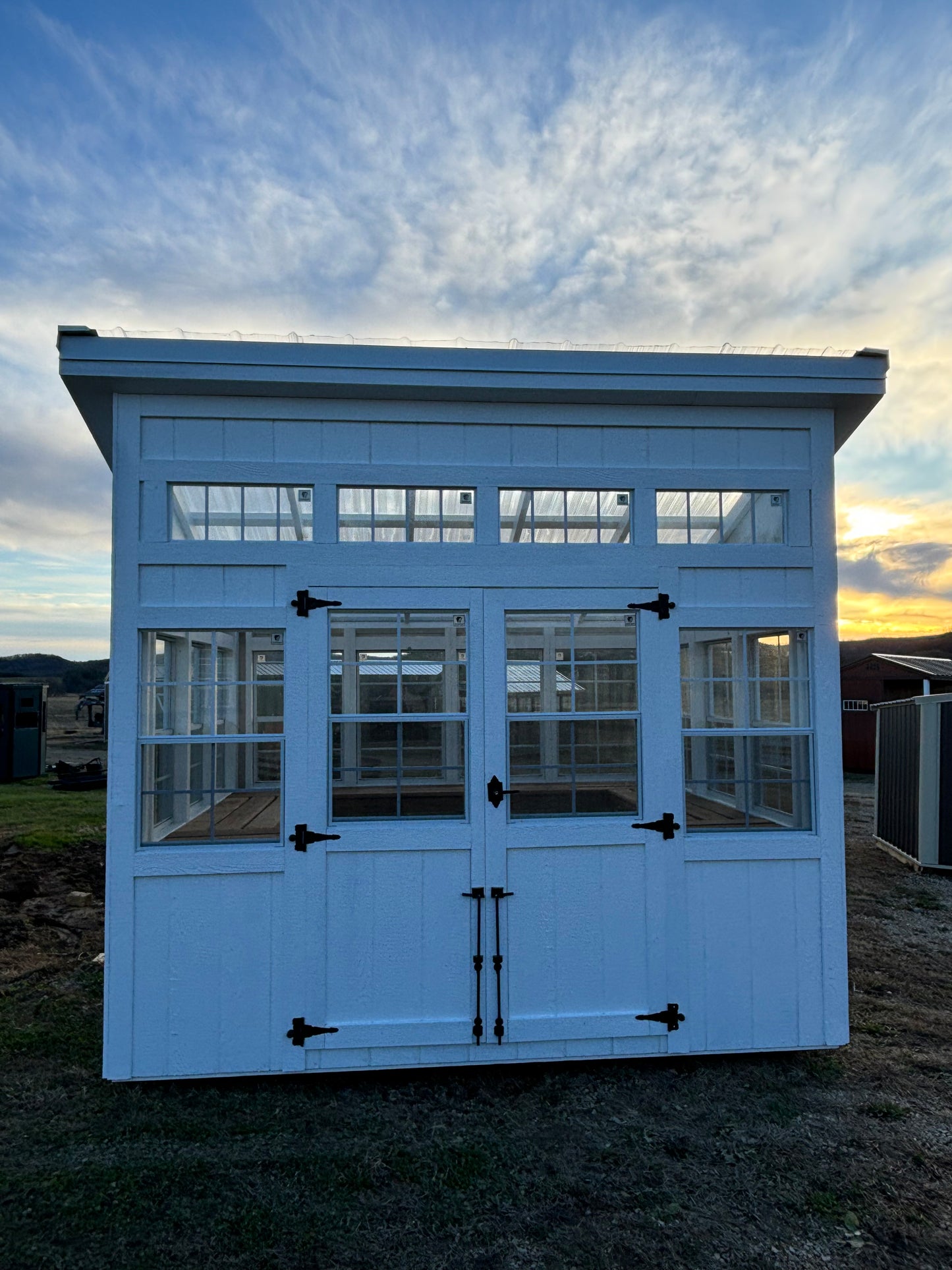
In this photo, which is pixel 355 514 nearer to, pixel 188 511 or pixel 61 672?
pixel 188 511

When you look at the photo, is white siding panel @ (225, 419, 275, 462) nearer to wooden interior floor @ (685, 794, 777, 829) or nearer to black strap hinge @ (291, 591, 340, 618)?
black strap hinge @ (291, 591, 340, 618)

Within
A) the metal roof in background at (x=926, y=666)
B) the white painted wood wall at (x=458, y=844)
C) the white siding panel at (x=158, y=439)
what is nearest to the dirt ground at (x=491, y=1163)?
the white painted wood wall at (x=458, y=844)

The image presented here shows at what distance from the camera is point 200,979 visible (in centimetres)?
301

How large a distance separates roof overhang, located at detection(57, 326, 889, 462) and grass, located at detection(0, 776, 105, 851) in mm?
6739

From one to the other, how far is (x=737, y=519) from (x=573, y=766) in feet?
5.06

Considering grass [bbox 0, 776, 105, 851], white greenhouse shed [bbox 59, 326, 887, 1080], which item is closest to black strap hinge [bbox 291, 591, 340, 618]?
white greenhouse shed [bbox 59, 326, 887, 1080]

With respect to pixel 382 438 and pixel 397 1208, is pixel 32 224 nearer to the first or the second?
pixel 382 438

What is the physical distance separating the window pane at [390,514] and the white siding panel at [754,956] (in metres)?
2.19

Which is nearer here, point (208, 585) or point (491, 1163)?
point (491, 1163)

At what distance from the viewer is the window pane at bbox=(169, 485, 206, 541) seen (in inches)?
125

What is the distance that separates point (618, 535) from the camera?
337cm

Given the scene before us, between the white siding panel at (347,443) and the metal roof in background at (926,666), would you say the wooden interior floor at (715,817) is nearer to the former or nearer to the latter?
the white siding panel at (347,443)

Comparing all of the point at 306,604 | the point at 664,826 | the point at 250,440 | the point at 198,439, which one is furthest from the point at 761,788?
the point at 198,439

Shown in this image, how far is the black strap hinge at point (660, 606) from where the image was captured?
327 cm
